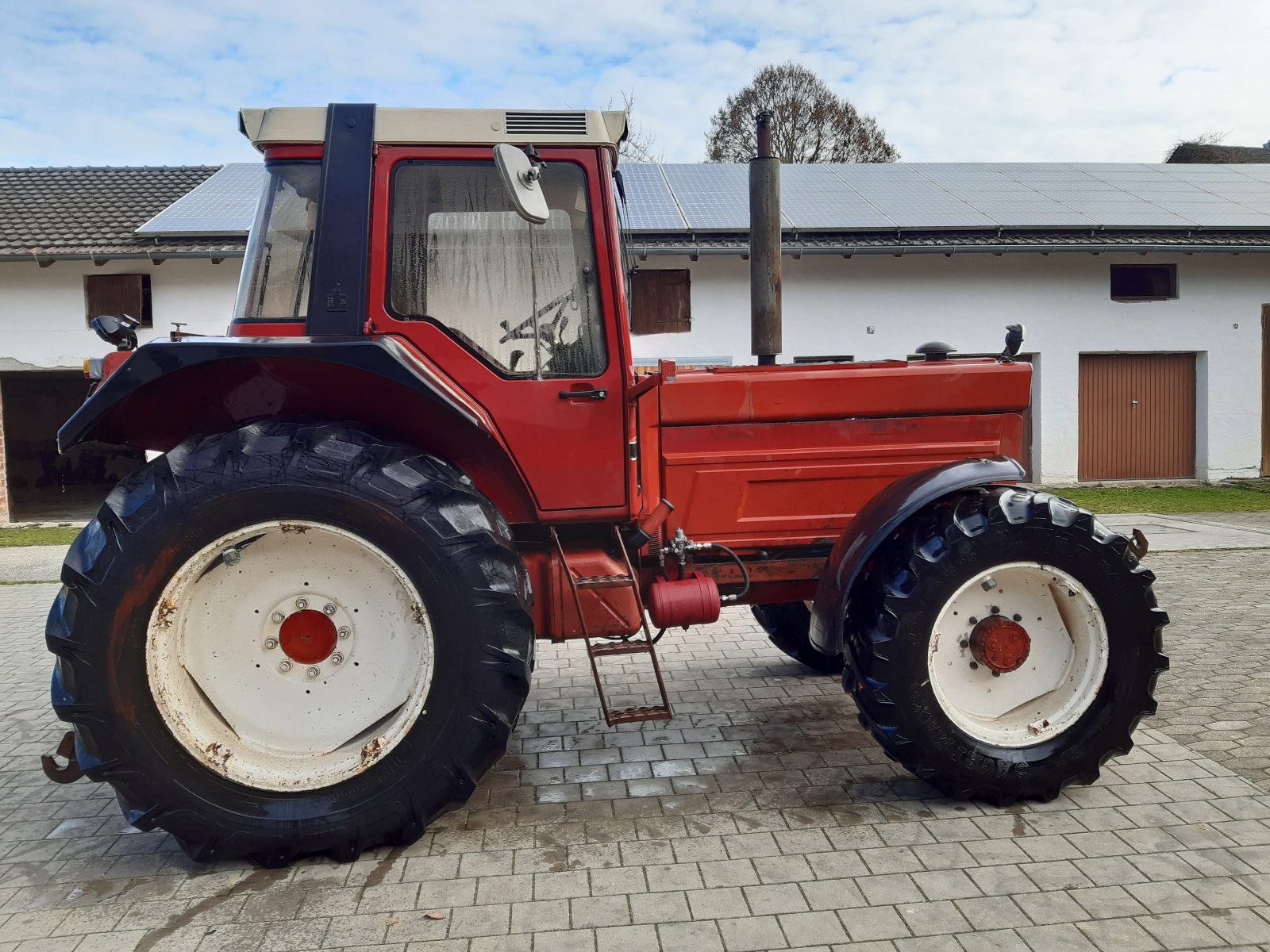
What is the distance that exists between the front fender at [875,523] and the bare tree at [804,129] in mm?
23133

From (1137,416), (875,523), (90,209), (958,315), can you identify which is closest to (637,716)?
(875,523)

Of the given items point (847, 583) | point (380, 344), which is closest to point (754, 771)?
point (847, 583)

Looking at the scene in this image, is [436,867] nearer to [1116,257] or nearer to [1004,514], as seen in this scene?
[1004,514]

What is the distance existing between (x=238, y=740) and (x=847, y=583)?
2.01 m

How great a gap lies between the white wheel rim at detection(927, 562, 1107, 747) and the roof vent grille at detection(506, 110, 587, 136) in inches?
81.1

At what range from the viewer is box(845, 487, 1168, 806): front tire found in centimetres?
307

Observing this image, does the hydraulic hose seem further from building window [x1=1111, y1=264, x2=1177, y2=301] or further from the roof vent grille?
building window [x1=1111, y1=264, x2=1177, y2=301]

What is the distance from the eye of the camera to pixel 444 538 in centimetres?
274

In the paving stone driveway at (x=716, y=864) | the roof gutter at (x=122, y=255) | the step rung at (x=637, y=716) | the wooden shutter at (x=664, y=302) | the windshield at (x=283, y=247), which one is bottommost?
the paving stone driveway at (x=716, y=864)

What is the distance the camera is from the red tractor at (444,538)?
2.70m

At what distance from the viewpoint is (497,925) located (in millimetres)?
2486

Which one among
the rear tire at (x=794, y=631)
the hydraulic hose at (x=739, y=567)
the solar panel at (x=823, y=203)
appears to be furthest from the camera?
the solar panel at (x=823, y=203)

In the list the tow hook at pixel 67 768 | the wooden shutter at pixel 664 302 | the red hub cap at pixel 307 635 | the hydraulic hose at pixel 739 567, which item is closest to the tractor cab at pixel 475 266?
the hydraulic hose at pixel 739 567

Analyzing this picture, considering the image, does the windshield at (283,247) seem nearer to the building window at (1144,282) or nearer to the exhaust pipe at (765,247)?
the exhaust pipe at (765,247)
